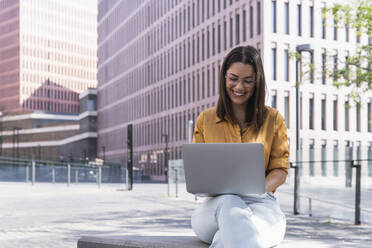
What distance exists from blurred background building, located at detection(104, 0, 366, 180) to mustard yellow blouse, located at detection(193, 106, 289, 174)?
8.35 m

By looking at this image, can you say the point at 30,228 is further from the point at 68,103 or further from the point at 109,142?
the point at 68,103

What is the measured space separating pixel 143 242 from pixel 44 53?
4625 inches

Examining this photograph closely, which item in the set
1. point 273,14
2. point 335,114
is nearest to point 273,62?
point 273,14

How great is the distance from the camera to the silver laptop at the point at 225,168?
355 cm

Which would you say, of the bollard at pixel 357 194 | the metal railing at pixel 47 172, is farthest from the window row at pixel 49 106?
the bollard at pixel 357 194

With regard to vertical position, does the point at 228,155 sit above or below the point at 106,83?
below

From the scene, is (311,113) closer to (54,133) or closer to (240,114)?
(240,114)

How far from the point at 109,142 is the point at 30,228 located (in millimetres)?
72373

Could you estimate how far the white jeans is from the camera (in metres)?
3.31

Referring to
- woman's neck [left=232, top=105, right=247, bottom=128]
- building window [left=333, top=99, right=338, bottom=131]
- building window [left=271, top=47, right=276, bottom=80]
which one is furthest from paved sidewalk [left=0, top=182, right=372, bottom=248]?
building window [left=333, top=99, right=338, bottom=131]

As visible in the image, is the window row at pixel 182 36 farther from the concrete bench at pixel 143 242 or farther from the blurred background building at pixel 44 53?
the concrete bench at pixel 143 242

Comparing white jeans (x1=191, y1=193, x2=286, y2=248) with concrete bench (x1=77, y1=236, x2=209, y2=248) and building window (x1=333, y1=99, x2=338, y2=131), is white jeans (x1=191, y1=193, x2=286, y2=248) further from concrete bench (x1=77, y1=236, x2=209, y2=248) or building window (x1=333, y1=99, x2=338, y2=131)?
building window (x1=333, y1=99, x2=338, y2=131)

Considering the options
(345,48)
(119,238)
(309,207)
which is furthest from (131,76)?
(119,238)

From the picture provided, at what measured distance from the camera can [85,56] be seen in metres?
126
